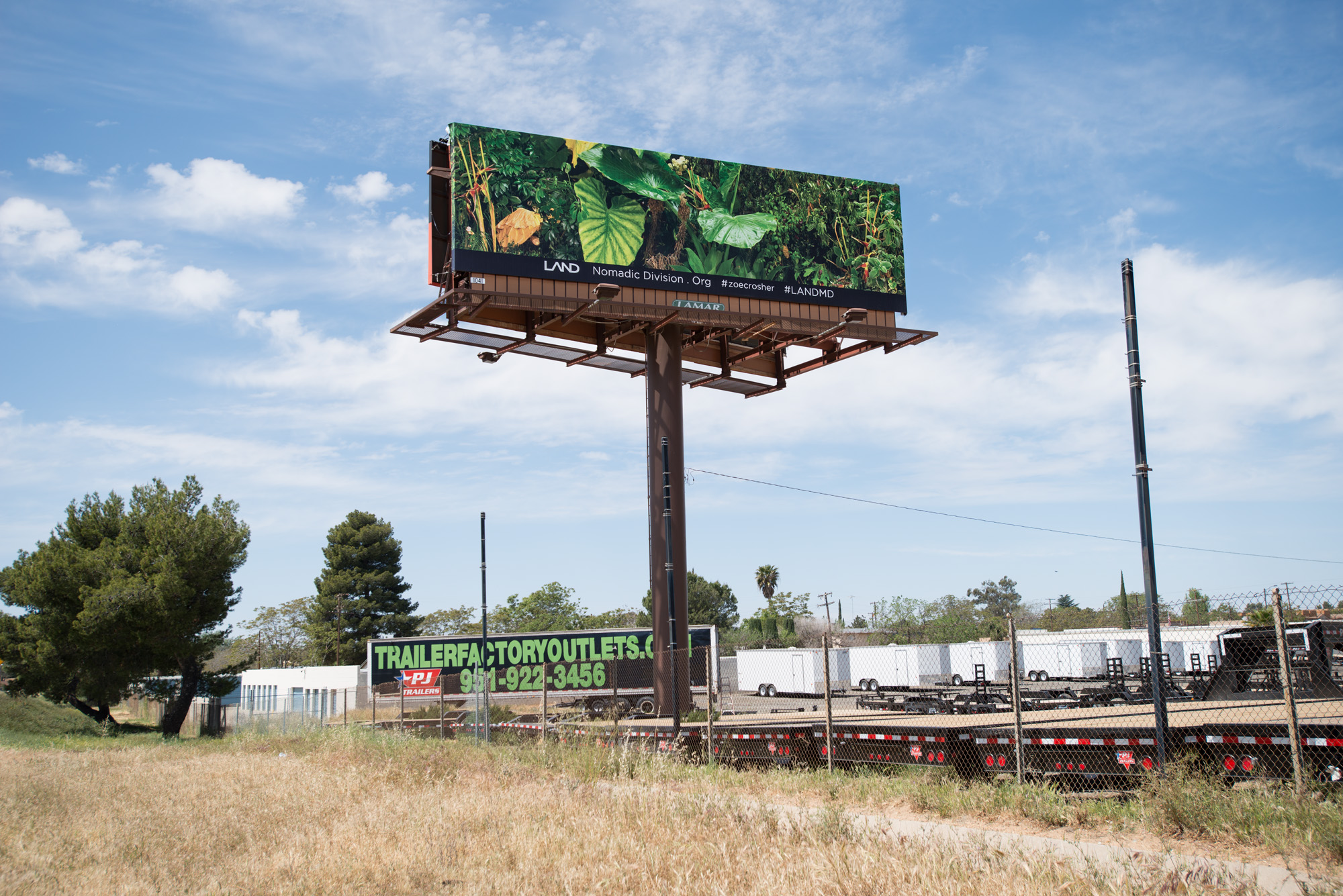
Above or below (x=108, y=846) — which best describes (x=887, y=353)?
above

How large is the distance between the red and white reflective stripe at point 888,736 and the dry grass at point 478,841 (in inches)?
54.1

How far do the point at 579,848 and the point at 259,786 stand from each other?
8950mm

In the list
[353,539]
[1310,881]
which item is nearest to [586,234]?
[1310,881]

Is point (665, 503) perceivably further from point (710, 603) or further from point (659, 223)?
point (710, 603)

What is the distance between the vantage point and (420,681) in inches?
1681

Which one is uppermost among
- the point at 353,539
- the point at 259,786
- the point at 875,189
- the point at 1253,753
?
the point at 875,189

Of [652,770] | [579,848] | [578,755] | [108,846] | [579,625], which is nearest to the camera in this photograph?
[579,848]

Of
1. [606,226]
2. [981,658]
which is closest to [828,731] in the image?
[606,226]

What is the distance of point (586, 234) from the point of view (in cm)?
2608

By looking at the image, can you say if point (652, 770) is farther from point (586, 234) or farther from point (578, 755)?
point (586, 234)

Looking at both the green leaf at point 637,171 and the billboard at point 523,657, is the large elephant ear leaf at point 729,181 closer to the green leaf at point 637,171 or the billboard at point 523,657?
the green leaf at point 637,171

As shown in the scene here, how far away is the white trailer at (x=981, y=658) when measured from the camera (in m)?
40.1

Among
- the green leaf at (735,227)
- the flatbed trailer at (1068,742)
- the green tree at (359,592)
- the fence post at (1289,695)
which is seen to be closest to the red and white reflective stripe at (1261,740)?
the flatbed trailer at (1068,742)

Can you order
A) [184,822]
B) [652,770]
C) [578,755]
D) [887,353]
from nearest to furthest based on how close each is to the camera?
1. [184,822]
2. [652,770]
3. [578,755]
4. [887,353]
